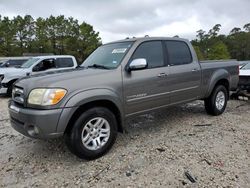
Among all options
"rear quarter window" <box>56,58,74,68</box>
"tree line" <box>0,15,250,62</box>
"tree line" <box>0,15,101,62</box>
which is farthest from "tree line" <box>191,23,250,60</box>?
"rear quarter window" <box>56,58,74,68</box>

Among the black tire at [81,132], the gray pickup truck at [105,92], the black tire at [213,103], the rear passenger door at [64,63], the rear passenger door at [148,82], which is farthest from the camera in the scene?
the rear passenger door at [64,63]

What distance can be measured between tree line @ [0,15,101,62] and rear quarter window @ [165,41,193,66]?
1668 inches

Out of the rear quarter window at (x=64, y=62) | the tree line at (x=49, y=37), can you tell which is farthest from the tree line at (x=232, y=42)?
the rear quarter window at (x=64, y=62)

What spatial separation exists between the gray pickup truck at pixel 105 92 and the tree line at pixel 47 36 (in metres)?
42.7

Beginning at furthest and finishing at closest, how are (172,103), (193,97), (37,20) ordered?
(37,20)
(193,97)
(172,103)

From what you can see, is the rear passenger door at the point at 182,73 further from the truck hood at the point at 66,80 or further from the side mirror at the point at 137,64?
the truck hood at the point at 66,80

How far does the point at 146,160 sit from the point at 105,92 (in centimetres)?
121

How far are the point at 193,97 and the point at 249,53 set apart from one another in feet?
247

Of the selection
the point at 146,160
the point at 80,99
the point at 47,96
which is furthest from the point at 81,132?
the point at 146,160

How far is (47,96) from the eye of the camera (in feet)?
11.0

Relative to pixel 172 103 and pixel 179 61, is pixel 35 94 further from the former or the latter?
pixel 179 61

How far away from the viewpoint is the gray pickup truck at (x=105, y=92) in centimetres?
340

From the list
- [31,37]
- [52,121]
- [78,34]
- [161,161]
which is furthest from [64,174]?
[31,37]

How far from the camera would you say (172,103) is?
196 inches
